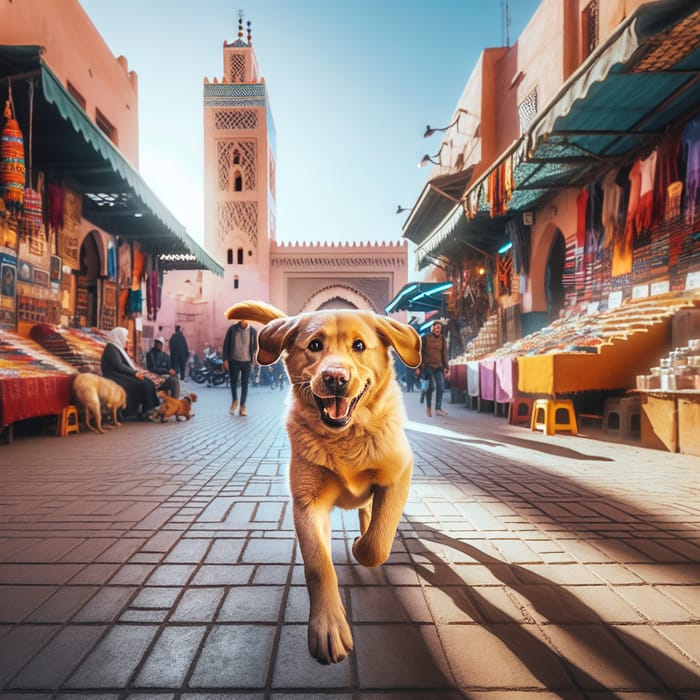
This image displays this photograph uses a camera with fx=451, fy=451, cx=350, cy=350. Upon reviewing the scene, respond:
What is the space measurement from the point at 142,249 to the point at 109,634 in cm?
1432

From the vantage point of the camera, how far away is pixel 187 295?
98.8ft

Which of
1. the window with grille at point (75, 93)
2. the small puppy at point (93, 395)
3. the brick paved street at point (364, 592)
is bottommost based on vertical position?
the brick paved street at point (364, 592)

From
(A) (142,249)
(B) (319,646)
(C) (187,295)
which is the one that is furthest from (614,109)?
(C) (187,295)

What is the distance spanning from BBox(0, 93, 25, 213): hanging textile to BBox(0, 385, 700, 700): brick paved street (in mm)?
5003

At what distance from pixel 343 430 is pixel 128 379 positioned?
23.8 ft

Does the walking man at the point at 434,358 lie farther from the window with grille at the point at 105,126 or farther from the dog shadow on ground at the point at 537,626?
the window with grille at the point at 105,126

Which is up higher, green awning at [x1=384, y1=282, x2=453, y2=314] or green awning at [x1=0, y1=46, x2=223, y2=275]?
green awning at [x1=0, y1=46, x2=223, y2=275]

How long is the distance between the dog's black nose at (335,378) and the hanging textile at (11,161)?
7.41 m

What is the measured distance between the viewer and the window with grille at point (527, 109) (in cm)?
1128

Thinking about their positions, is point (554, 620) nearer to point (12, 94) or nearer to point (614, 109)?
point (614, 109)

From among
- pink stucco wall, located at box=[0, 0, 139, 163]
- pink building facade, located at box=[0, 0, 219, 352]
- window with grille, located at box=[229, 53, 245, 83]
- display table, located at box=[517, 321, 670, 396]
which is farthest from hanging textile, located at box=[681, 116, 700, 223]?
window with grille, located at box=[229, 53, 245, 83]

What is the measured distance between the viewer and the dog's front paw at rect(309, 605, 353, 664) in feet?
4.48

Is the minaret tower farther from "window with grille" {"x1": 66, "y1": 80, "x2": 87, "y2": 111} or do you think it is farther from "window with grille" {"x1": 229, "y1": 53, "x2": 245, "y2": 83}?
"window with grille" {"x1": 66, "y1": 80, "x2": 87, "y2": 111}

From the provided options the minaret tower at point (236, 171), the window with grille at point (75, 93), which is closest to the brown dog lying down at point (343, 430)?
the window with grille at point (75, 93)
